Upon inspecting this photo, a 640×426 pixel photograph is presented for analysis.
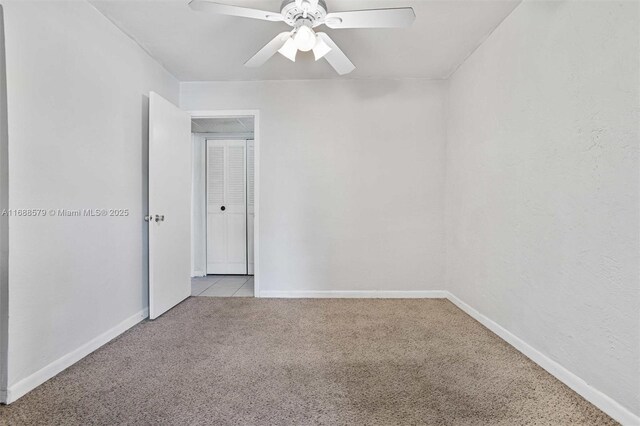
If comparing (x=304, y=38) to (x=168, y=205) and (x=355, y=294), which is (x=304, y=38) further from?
(x=355, y=294)

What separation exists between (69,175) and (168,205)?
1.00 metres

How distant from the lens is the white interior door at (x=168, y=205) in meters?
2.63

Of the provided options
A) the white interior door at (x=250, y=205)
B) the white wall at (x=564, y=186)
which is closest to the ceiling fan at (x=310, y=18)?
the white wall at (x=564, y=186)

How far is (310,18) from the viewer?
1.91 meters

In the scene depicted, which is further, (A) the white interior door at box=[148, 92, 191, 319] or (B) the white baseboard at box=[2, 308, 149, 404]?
(A) the white interior door at box=[148, 92, 191, 319]

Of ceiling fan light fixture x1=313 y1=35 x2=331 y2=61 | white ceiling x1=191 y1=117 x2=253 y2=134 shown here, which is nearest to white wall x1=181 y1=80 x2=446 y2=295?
white ceiling x1=191 y1=117 x2=253 y2=134

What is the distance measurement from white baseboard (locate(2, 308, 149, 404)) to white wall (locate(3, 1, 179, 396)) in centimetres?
1

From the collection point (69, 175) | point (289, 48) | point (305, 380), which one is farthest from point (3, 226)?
point (289, 48)

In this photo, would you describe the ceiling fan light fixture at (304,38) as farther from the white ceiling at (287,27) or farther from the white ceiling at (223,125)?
the white ceiling at (223,125)

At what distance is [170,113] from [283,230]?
1613mm

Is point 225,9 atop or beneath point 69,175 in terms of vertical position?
atop

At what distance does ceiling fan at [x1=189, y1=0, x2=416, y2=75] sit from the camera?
5.51ft

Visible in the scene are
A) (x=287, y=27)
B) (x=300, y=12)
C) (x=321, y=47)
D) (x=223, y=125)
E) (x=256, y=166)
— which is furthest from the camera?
(x=223, y=125)

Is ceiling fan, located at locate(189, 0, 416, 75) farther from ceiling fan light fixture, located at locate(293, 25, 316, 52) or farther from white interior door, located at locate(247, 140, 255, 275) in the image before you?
white interior door, located at locate(247, 140, 255, 275)
